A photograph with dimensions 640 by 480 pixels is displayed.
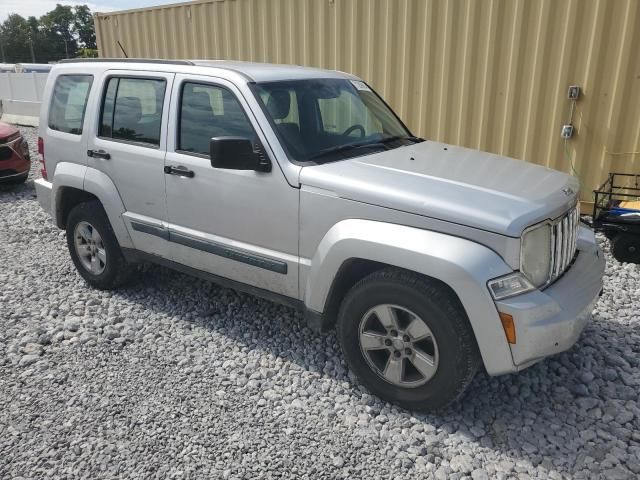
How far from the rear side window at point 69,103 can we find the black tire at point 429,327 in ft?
9.54

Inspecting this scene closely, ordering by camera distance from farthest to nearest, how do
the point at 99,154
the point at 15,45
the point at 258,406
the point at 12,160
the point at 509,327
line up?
1. the point at 15,45
2. the point at 12,160
3. the point at 99,154
4. the point at 258,406
5. the point at 509,327

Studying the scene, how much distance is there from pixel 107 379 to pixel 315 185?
1839mm

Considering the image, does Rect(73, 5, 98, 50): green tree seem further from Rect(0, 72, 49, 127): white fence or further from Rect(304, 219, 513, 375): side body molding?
Rect(304, 219, 513, 375): side body molding

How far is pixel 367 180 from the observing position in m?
3.00

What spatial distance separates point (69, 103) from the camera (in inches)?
181

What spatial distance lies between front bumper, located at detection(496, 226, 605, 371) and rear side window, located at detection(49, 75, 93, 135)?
370 centimetres

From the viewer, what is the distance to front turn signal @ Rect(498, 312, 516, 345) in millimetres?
2590

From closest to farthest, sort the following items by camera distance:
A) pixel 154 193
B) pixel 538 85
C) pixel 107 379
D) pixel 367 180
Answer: pixel 367 180 < pixel 107 379 < pixel 154 193 < pixel 538 85

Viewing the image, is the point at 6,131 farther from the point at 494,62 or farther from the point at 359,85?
the point at 494,62

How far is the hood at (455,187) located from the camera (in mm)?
2691

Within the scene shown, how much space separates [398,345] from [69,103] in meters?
3.54

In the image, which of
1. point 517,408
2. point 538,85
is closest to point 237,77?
Result: point 517,408

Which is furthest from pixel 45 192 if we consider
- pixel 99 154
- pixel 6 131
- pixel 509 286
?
pixel 6 131

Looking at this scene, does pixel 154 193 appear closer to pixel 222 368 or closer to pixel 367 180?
pixel 222 368
